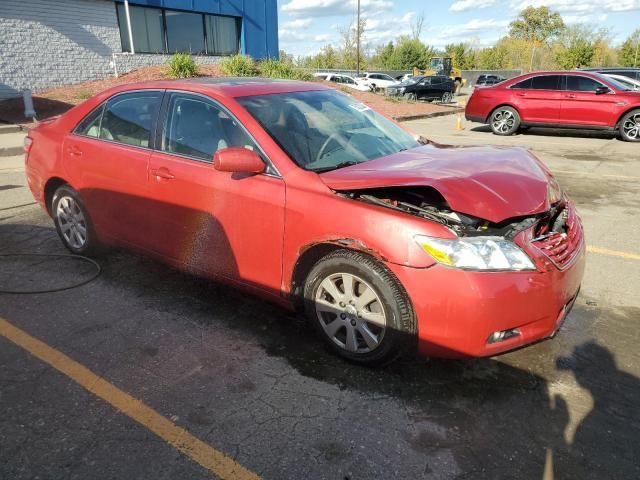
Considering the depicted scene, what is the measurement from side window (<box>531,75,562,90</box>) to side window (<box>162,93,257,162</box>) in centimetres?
1126

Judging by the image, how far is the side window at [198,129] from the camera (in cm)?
335

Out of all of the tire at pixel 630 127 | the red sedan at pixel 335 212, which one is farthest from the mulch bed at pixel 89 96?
the red sedan at pixel 335 212

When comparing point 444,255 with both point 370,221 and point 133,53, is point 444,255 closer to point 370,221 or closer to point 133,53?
point 370,221

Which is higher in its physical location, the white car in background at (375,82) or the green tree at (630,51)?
the green tree at (630,51)

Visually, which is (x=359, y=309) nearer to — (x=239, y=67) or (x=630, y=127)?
(x=630, y=127)

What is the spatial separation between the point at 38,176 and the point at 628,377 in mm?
5013

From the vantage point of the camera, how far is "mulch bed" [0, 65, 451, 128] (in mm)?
14984

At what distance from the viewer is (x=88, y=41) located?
19656 millimetres

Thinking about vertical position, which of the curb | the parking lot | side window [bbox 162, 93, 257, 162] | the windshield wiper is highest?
side window [bbox 162, 93, 257, 162]

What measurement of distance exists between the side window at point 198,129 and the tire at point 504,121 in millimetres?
11361

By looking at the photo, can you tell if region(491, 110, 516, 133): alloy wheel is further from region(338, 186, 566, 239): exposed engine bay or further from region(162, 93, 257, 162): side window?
region(162, 93, 257, 162): side window

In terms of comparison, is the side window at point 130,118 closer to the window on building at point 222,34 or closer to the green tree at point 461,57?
the window on building at point 222,34

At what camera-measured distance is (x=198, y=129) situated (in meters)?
3.55

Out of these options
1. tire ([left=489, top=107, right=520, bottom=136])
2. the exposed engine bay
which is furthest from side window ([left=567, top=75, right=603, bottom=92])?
the exposed engine bay
